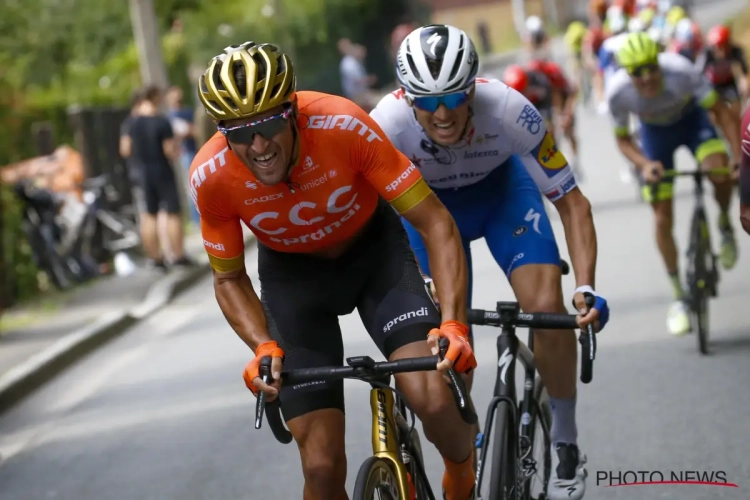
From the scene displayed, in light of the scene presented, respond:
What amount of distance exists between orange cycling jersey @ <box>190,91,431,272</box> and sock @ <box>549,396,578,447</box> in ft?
4.35

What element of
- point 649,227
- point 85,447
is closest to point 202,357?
point 85,447

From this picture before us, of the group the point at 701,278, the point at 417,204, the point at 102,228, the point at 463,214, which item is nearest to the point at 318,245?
the point at 417,204

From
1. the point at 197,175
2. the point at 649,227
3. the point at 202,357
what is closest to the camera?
the point at 197,175

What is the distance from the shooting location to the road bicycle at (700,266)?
27.8ft

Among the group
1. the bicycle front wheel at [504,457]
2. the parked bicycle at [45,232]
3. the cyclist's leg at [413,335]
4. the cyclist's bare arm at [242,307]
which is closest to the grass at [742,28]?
the parked bicycle at [45,232]

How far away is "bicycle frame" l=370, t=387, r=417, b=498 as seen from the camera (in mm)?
4465

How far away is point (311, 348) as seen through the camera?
16.3 ft

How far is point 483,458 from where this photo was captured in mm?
4859

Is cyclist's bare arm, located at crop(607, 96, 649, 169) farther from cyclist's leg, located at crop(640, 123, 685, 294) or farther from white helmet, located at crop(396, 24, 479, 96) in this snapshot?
white helmet, located at crop(396, 24, 479, 96)

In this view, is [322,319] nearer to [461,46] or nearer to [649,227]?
[461,46]

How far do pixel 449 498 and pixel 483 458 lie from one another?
1.40 ft

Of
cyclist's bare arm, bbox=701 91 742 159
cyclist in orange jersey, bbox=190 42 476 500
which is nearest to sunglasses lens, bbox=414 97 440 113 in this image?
cyclist in orange jersey, bbox=190 42 476 500

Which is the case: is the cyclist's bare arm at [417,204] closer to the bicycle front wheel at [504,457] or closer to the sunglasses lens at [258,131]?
the sunglasses lens at [258,131]
